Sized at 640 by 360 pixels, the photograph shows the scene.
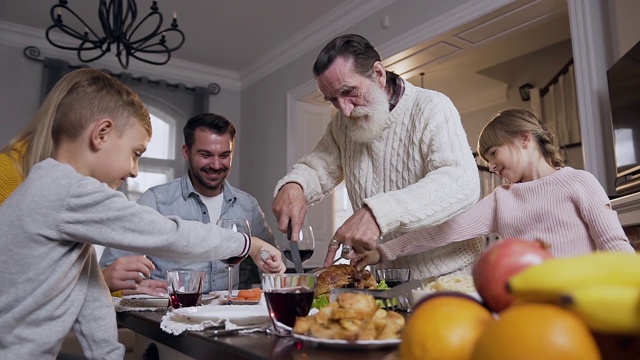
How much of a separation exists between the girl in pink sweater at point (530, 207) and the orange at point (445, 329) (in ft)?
3.11

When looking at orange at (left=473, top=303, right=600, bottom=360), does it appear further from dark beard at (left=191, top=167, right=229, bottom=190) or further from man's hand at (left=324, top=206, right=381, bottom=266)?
dark beard at (left=191, top=167, right=229, bottom=190)

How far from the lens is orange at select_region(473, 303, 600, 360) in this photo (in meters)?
0.36

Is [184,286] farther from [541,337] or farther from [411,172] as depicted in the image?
[541,337]

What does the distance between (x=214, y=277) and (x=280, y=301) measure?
1.66 metres

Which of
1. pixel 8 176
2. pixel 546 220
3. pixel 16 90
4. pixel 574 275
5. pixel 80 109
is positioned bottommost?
pixel 574 275

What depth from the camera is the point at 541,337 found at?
1.20ft

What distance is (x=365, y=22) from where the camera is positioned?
14.7ft

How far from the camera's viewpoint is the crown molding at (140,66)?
15.8ft

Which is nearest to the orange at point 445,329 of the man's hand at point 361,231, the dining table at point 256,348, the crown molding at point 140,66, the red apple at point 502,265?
the red apple at point 502,265

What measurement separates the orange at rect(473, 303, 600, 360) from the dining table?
24cm

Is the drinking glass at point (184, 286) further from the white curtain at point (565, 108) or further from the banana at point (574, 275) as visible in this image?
the white curtain at point (565, 108)

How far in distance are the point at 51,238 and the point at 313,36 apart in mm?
4353

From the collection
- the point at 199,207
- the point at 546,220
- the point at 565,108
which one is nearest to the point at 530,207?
the point at 546,220

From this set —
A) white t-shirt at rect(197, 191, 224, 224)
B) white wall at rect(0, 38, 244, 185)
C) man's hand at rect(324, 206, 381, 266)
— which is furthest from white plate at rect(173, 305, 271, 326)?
white wall at rect(0, 38, 244, 185)
